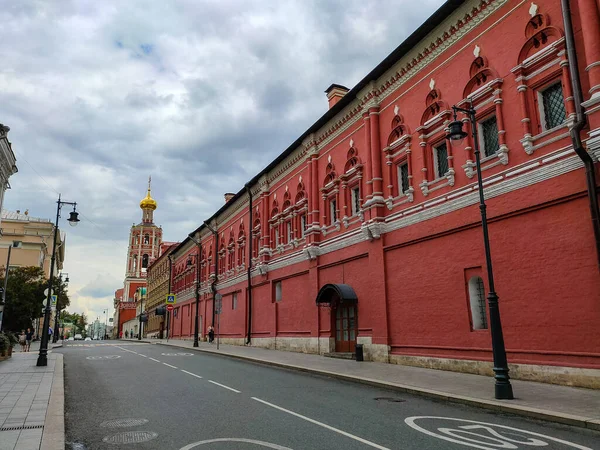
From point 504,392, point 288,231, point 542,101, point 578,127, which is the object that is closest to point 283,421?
point 504,392

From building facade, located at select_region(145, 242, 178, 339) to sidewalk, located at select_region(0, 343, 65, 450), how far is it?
4875 centimetres

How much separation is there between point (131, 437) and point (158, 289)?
212ft

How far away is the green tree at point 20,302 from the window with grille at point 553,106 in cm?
3617

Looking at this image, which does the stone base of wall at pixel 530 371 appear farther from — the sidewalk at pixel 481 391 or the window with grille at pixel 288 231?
the window with grille at pixel 288 231

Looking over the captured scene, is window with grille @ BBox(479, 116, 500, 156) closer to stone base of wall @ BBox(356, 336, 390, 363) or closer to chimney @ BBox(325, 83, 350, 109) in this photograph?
stone base of wall @ BBox(356, 336, 390, 363)

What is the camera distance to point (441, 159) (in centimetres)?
1692

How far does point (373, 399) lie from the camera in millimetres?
10312

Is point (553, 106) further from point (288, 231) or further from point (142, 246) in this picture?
point (142, 246)

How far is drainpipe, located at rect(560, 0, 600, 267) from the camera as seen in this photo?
432 inches

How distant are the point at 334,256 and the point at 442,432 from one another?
Result: 606 inches

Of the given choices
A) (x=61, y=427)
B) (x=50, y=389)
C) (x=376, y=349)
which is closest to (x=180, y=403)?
(x=61, y=427)

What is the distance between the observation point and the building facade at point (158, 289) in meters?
62.7

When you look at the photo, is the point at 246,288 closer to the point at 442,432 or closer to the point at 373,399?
the point at 373,399

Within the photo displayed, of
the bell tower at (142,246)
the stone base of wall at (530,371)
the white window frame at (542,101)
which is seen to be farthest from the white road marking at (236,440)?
the bell tower at (142,246)
